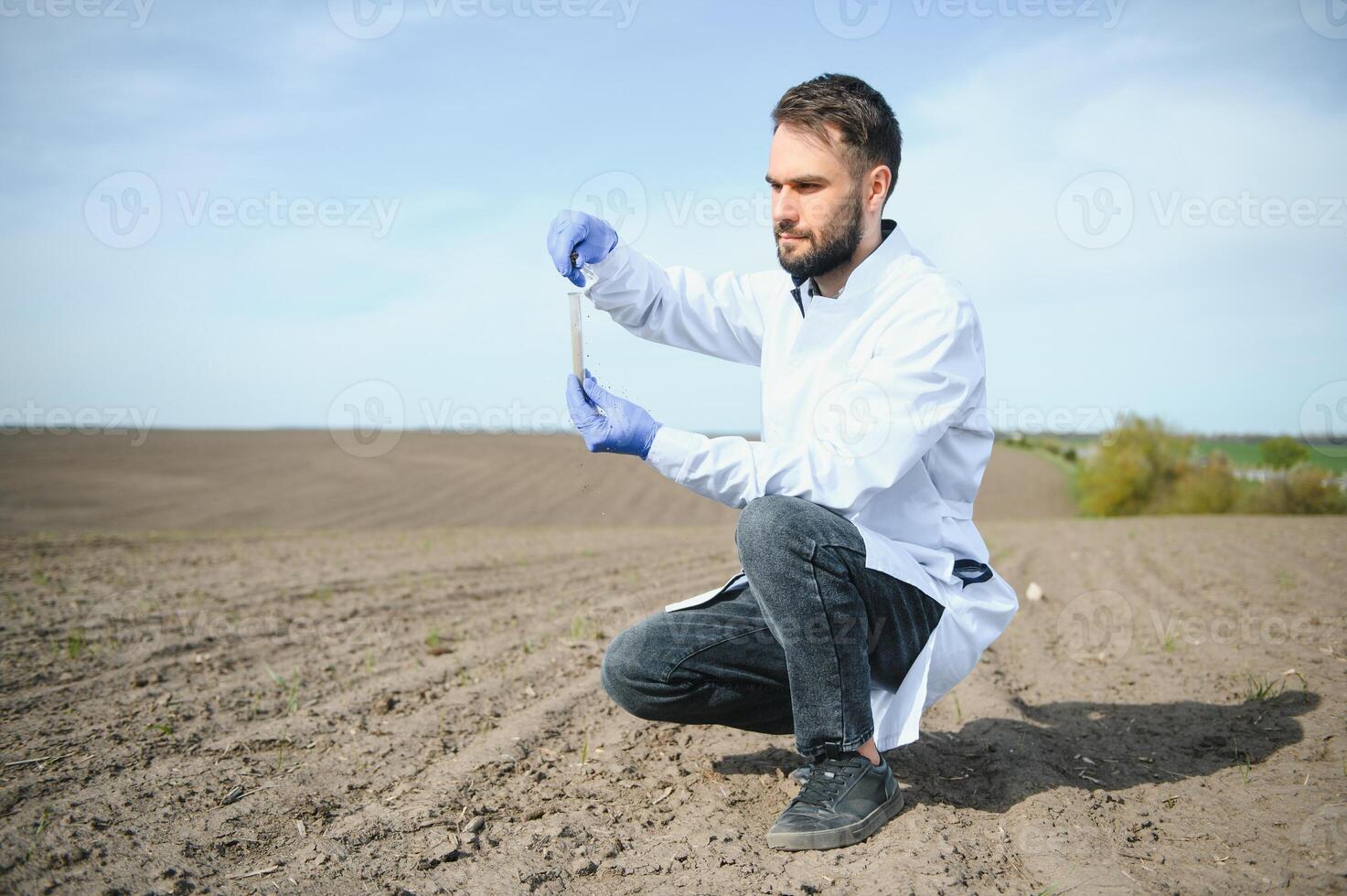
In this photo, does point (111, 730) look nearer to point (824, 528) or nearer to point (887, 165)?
point (824, 528)

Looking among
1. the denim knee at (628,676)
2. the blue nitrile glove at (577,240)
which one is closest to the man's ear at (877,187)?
the blue nitrile glove at (577,240)

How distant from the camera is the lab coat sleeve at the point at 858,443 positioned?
214 cm

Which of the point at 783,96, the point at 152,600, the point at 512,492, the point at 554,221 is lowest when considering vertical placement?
the point at 512,492

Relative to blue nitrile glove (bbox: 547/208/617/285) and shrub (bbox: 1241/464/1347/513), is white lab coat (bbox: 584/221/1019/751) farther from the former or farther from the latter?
shrub (bbox: 1241/464/1347/513)

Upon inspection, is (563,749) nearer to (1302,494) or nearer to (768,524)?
(768,524)

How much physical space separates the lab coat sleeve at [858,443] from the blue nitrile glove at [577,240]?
83 cm

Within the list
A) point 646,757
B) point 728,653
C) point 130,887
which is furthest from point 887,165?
point 130,887

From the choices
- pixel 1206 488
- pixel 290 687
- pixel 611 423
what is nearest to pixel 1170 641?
pixel 611 423

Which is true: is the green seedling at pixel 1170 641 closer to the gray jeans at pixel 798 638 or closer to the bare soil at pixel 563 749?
the bare soil at pixel 563 749

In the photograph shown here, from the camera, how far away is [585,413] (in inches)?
91.1

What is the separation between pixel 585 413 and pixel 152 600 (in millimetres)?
4028

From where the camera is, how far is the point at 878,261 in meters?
2.49

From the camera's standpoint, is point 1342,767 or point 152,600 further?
point 152,600

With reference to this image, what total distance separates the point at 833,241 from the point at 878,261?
14cm
